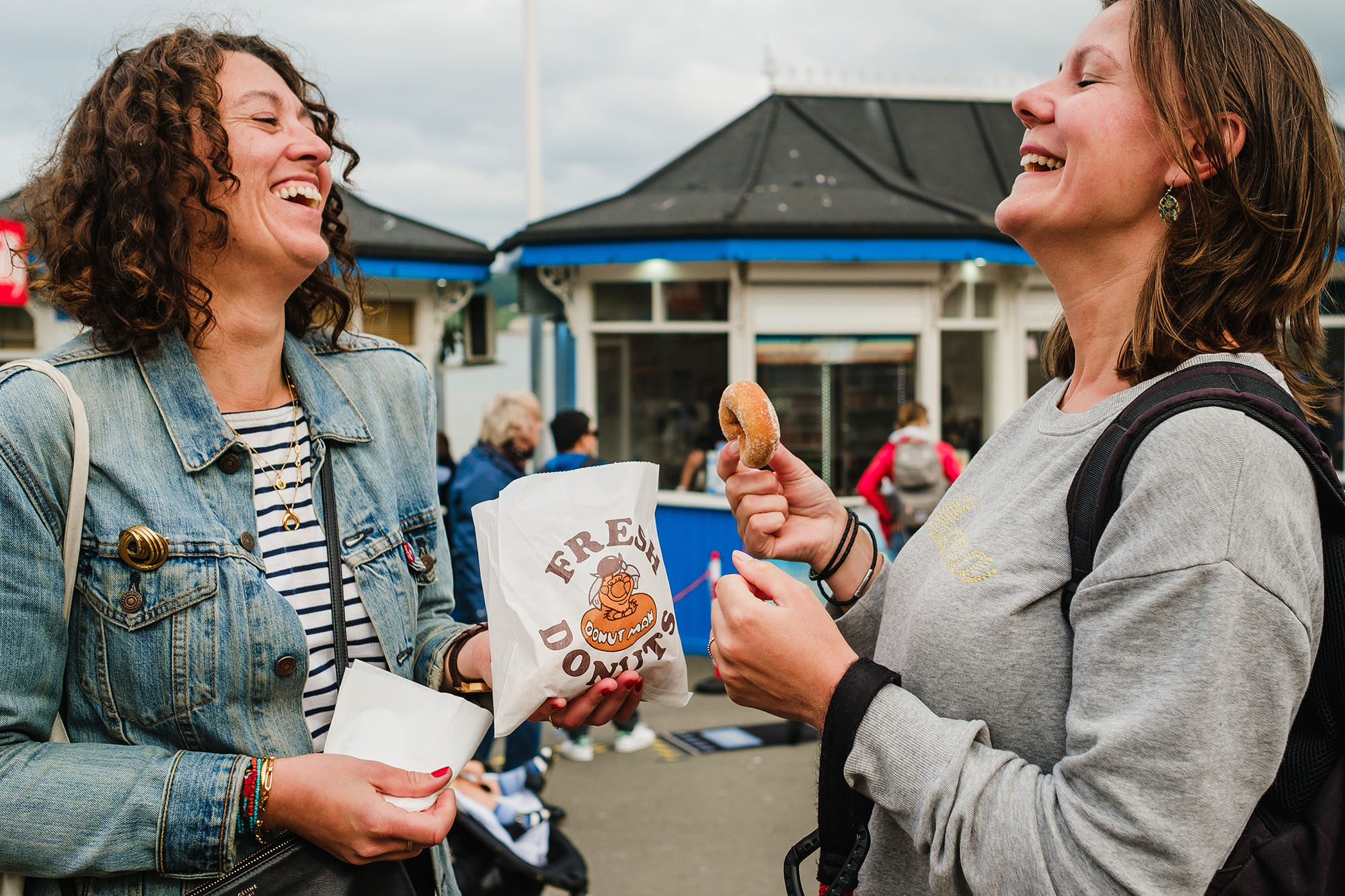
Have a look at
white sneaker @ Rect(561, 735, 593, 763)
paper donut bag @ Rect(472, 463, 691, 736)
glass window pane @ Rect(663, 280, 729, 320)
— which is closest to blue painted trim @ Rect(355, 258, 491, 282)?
glass window pane @ Rect(663, 280, 729, 320)

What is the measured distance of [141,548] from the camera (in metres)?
1.46

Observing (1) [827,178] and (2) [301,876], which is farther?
(1) [827,178]

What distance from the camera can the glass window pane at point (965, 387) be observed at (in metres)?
9.45

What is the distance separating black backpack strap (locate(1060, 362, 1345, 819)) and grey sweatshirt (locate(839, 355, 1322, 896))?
0.08ft

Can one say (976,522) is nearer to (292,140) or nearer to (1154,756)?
→ (1154,756)

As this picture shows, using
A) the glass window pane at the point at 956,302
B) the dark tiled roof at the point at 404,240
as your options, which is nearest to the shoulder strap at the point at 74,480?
the dark tiled roof at the point at 404,240

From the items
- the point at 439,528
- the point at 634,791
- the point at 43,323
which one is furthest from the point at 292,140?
the point at 43,323

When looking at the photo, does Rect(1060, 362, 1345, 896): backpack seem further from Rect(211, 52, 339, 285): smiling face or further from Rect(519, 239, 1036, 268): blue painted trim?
Rect(519, 239, 1036, 268): blue painted trim

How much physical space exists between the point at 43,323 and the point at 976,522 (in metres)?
10.2

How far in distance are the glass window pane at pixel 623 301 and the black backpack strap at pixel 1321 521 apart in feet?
26.6

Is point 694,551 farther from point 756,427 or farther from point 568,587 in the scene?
point 568,587

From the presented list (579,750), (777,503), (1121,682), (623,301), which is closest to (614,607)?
(777,503)

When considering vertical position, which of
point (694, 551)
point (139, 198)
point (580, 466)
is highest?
point (139, 198)

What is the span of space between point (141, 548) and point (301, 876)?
56cm
